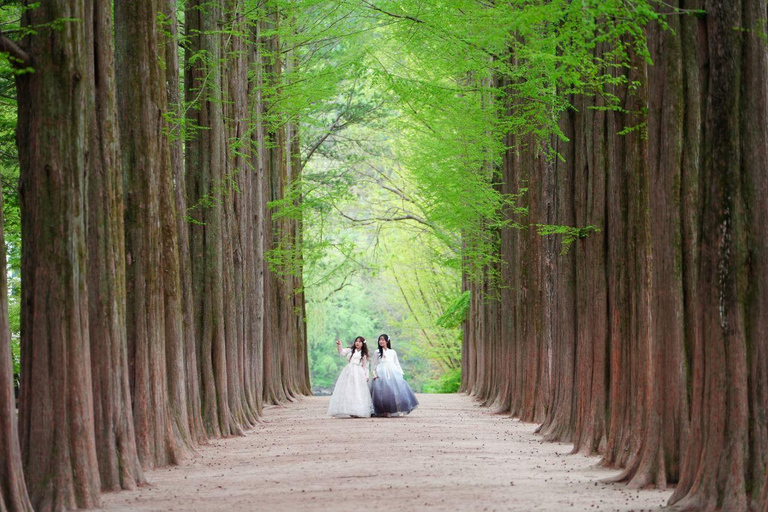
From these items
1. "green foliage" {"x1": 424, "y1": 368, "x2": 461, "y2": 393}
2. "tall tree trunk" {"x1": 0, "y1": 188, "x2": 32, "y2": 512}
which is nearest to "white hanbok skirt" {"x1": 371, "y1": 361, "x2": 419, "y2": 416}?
"tall tree trunk" {"x1": 0, "y1": 188, "x2": 32, "y2": 512}

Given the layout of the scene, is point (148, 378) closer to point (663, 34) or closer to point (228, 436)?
point (228, 436)

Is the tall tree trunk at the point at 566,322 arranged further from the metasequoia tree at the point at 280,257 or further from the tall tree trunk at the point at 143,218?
the metasequoia tree at the point at 280,257

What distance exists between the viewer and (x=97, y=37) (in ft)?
37.0

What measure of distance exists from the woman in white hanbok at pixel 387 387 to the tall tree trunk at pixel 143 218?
10603mm

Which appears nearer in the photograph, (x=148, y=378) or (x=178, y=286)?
(x=148, y=378)

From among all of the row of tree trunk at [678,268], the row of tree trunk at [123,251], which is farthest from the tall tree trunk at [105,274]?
the row of tree trunk at [678,268]

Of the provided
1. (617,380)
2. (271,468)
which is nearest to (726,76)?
(617,380)

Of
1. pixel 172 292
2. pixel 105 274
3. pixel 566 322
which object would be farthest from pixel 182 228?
pixel 566 322

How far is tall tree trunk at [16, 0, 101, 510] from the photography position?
9.95m

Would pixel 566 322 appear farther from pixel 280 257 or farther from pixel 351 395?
pixel 280 257

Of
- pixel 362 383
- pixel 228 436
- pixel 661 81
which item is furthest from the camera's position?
pixel 362 383

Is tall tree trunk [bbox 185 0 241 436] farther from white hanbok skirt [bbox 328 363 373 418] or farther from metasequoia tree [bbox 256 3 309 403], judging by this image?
metasequoia tree [bbox 256 3 309 403]

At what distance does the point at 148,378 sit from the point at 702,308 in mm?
6777

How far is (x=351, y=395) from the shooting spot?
2430 centimetres
